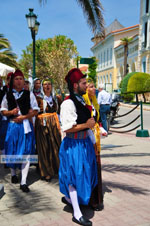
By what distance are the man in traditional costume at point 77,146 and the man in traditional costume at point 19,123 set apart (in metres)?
1.17

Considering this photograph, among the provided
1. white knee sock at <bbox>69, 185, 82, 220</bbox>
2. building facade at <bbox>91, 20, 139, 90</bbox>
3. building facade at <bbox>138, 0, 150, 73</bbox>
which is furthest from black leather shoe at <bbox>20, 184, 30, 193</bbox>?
building facade at <bbox>91, 20, 139, 90</bbox>

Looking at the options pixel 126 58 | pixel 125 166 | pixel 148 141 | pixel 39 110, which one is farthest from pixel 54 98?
pixel 126 58

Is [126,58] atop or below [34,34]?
atop

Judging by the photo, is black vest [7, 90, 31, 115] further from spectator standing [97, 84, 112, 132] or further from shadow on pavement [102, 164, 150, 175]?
spectator standing [97, 84, 112, 132]

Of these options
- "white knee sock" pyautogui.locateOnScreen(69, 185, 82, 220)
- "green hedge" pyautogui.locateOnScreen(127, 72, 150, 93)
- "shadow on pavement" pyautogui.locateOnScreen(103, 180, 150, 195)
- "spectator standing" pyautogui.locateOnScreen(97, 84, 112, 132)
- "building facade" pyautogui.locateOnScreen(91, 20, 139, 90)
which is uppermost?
"building facade" pyautogui.locateOnScreen(91, 20, 139, 90)

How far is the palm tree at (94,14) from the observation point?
7.39m

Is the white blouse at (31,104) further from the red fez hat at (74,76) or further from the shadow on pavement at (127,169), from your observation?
the shadow on pavement at (127,169)

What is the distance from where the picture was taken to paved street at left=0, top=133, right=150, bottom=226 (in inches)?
130

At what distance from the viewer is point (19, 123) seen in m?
4.36

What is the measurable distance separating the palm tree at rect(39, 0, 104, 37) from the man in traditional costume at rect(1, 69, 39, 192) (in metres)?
3.97

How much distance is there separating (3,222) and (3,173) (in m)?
2.19

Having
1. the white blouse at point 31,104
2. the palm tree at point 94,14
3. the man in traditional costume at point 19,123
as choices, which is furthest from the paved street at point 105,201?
Answer: the palm tree at point 94,14

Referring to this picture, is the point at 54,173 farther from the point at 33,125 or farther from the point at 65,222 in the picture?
the point at 65,222

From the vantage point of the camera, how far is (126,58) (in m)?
47.5
